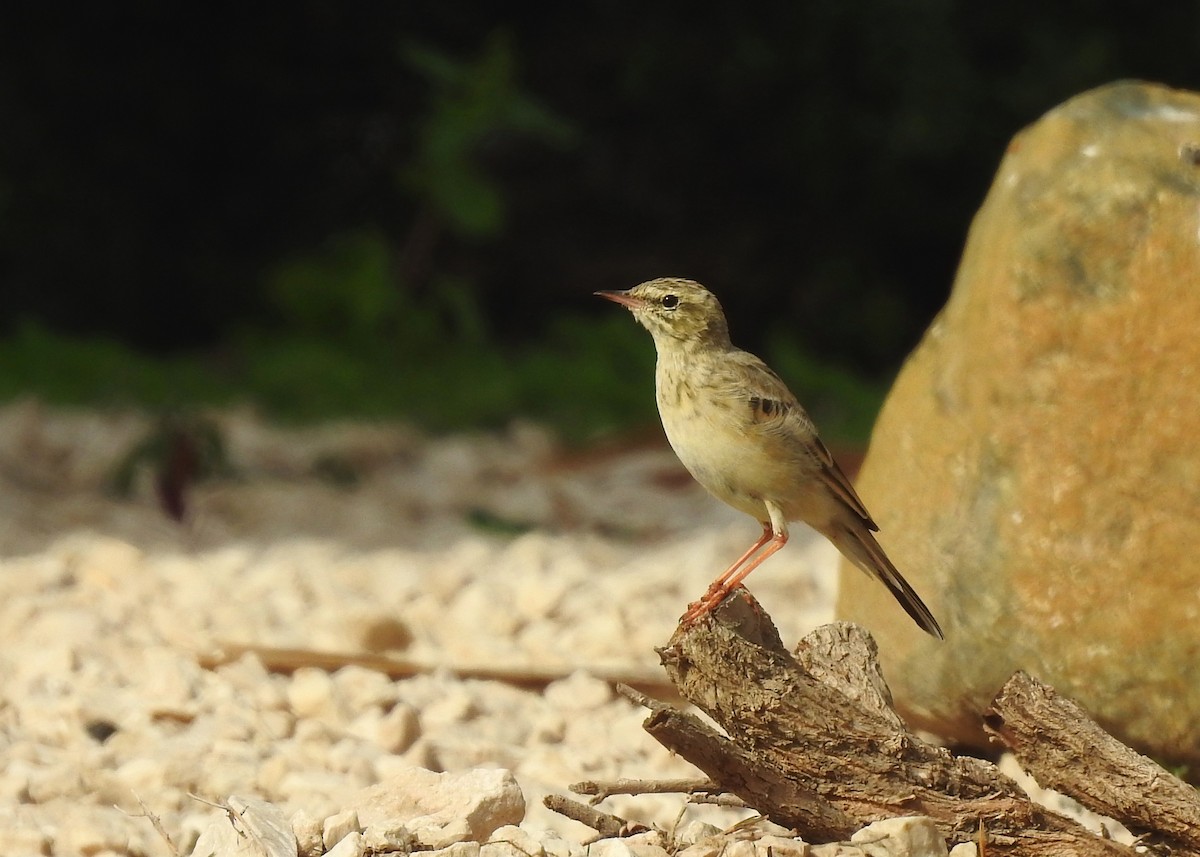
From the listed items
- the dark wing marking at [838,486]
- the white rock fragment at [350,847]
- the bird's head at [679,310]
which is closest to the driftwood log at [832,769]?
the white rock fragment at [350,847]

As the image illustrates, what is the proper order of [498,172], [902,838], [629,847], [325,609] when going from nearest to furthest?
[902,838]
[629,847]
[325,609]
[498,172]

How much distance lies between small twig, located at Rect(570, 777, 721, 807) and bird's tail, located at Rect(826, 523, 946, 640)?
0.84m

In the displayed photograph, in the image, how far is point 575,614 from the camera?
5949 millimetres

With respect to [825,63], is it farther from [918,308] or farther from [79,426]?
[79,426]

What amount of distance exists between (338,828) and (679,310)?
156cm

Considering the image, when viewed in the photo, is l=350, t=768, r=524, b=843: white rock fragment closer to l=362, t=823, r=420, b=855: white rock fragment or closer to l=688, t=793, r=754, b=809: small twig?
l=362, t=823, r=420, b=855: white rock fragment

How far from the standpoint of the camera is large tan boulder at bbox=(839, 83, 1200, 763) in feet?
14.1

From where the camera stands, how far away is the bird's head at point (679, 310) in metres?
4.42

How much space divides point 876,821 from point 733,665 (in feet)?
1.43

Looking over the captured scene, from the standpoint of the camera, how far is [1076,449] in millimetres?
4391

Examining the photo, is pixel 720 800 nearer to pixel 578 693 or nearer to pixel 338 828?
pixel 338 828

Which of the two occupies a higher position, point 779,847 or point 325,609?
point 779,847

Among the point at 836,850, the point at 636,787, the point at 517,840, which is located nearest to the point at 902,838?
the point at 836,850

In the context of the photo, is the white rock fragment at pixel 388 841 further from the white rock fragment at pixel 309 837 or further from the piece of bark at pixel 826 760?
the piece of bark at pixel 826 760
